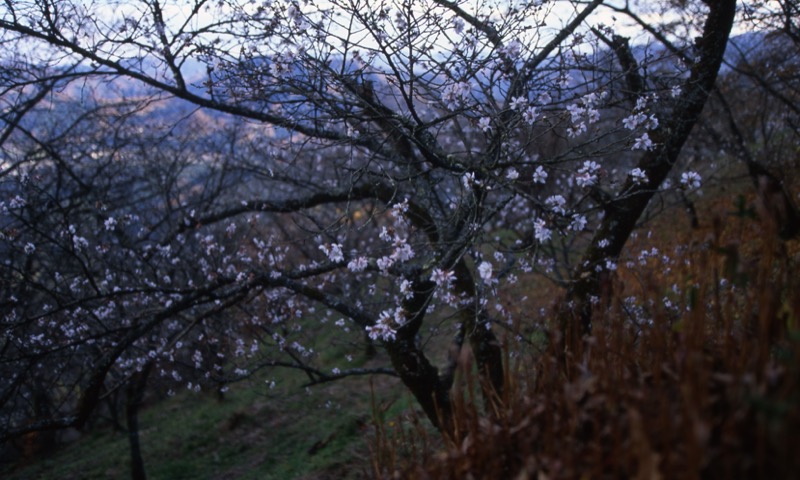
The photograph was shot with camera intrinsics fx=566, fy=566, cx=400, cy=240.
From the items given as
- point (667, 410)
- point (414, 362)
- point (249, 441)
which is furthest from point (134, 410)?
point (667, 410)

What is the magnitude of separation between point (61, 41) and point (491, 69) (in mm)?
3902

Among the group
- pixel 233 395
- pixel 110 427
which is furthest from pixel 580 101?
pixel 110 427

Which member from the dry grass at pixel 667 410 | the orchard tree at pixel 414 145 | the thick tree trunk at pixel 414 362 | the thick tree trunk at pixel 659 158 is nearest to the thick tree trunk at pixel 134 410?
the orchard tree at pixel 414 145

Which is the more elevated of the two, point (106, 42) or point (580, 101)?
point (106, 42)

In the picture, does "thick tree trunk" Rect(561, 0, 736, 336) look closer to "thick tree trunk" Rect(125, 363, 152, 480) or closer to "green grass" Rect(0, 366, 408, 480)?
"green grass" Rect(0, 366, 408, 480)

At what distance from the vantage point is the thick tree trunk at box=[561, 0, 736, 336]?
4648 mm

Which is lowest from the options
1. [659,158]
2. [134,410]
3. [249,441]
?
[249,441]

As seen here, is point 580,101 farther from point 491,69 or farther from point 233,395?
point 233,395

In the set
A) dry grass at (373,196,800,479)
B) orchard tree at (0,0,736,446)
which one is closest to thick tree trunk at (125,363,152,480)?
orchard tree at (0,0,736,446)

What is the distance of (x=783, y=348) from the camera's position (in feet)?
5.88

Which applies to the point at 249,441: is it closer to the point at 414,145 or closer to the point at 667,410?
the point at 414,145

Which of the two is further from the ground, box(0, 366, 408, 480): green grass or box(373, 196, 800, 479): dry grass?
box(0, 366, 408, 480): green grass

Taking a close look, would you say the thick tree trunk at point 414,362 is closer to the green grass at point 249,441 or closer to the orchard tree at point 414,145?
the orchard tree at point 414,145

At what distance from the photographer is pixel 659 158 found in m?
4.64
